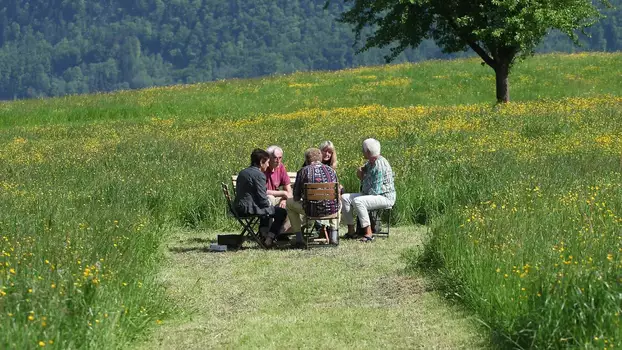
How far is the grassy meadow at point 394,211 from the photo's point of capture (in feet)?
26.4

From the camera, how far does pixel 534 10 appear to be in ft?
115

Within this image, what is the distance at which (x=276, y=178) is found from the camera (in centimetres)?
1549

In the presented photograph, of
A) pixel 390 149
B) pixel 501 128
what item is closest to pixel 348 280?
pixel 390 149

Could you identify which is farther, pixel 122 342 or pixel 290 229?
pixel 290 229

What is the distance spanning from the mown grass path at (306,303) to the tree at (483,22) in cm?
2154

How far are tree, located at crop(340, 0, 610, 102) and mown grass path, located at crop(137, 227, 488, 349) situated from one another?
70.7 feet

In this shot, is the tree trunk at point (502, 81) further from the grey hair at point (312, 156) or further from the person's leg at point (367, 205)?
the grey hair at point (312, 156)

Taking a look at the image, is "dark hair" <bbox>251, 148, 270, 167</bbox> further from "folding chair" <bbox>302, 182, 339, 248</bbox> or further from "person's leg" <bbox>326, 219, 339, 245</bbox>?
"person's leg" <bbox>326, 219, 339, 245</bbox>

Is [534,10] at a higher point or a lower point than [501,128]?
higher

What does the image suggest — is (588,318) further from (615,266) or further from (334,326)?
(334,326)

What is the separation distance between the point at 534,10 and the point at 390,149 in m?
16.0

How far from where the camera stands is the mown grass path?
29.8ft

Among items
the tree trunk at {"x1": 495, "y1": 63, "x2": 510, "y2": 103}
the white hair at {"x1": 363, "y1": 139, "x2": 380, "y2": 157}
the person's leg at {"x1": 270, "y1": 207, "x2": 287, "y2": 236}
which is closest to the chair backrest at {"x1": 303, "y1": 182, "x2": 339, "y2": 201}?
the person's leg at {"x1": 270, "y1": 207, "x2": 287, "y2": 236}

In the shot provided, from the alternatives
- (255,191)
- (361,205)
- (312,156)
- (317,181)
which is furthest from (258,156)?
(361,205)
